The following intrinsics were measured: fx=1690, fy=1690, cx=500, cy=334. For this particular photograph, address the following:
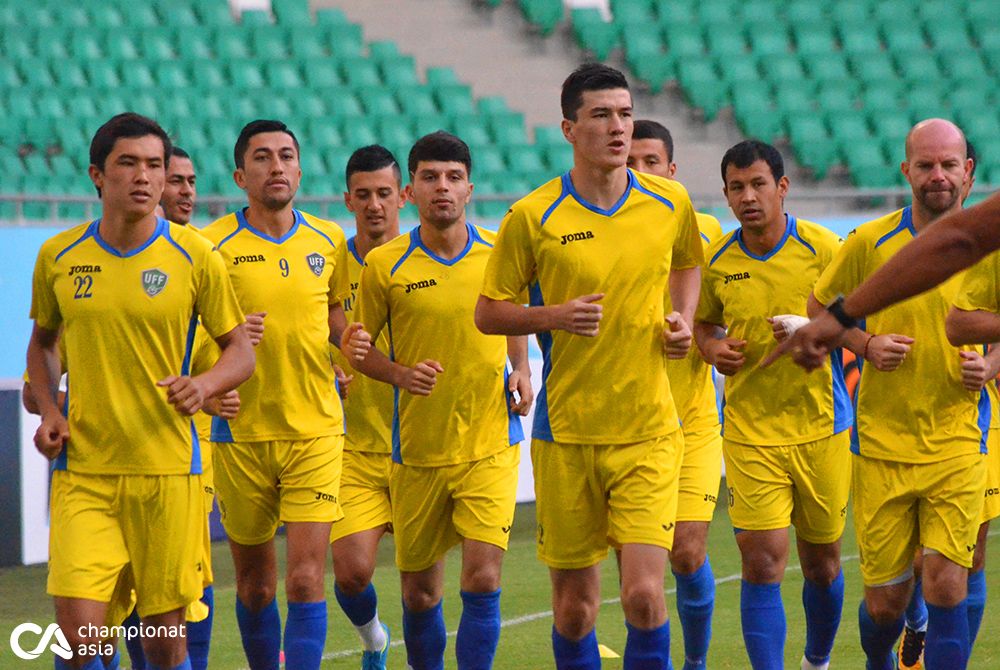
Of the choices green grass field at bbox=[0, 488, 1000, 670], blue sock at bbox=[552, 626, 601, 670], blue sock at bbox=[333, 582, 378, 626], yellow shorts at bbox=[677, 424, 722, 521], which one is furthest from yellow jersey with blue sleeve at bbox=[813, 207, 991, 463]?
blue sock at bbox=[333, 582, 378, 626]

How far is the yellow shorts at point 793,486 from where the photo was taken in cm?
752

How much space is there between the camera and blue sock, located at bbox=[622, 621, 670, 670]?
20.4ft

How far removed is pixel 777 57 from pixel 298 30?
6.43 meters

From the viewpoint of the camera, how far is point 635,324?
6.32 m

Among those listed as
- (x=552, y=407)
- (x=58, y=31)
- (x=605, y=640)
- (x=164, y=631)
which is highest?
(x=58, y=31)

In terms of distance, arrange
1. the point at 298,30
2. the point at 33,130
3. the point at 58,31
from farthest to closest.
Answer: the point at 298,30
the point at 58,31
the point at 33,130

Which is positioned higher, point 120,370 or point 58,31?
point 58,31

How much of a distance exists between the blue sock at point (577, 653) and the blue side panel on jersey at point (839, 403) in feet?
5.86

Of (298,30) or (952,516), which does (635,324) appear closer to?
(952,516)

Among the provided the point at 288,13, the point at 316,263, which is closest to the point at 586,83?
the point at 316,263

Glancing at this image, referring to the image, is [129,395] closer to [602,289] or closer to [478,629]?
[602,289]

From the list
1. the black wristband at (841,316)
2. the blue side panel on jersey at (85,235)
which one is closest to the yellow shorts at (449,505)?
the blue side panel on jersey at (85,235)

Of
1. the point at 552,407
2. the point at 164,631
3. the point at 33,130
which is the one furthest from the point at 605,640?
the point at 33,130

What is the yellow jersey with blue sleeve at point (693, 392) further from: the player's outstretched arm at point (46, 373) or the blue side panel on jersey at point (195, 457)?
the player's outstretched arm at point (46, 373)
